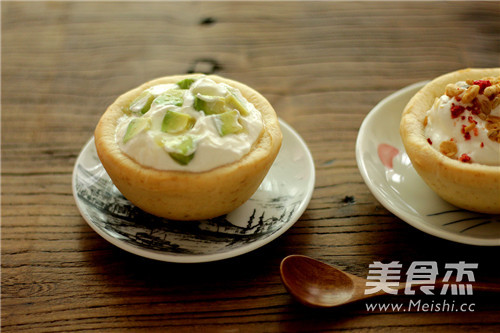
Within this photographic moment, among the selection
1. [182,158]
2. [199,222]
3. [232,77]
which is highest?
[182,158]

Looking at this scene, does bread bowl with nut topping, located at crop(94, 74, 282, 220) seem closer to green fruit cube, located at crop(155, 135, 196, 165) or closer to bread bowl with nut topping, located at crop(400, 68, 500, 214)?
green fruit cube, located at crop(155, 135, 196, 165)

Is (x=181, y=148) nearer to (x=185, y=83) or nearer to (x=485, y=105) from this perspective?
(x=185, y=83)

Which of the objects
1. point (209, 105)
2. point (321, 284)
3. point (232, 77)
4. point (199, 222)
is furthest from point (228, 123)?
point (232, 77)

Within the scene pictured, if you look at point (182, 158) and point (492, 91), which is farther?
point (492, 91)

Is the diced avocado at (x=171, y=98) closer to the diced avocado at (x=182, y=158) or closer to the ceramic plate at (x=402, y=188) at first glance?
the diced avocado at (x=182, y=158)

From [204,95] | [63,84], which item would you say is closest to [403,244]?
[204,95]

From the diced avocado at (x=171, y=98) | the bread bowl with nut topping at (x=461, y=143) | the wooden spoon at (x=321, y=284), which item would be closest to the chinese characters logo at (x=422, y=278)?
the wooden spoon at (x=321, y=284)
